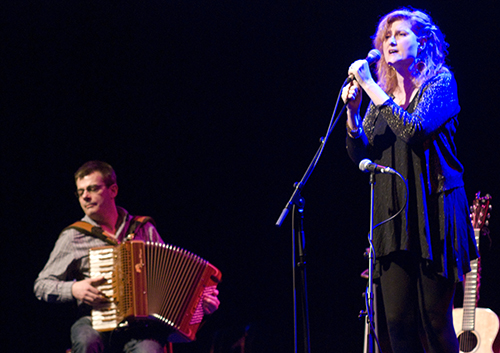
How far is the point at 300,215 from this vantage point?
2033 millimetres

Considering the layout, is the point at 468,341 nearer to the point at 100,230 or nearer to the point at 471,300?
the point at 471,300

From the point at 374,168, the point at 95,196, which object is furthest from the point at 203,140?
the point at 374,168

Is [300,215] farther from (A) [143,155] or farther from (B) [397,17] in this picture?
(A) [143,155]

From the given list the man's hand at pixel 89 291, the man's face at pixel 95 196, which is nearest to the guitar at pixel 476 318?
the man's hand at pixel 89 291

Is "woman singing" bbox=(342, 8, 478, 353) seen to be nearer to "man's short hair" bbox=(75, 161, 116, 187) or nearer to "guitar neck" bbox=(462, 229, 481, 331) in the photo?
"guitar neck" bbox=(462, 229, 481, 331)

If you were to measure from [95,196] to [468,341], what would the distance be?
2.44 metres

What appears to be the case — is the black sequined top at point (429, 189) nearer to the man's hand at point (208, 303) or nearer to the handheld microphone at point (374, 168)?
the handheld microphone at point (374, 168)

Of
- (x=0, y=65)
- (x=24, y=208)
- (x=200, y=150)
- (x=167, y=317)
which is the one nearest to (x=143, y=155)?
(x=200, y=150)

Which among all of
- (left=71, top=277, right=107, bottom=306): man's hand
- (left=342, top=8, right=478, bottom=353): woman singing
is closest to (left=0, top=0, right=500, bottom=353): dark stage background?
(left=71, top=277, right=107, bottom=306): man's hand

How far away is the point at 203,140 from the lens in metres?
4.20

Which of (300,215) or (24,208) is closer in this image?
(300,215)

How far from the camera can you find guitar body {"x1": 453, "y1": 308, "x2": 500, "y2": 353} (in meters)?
3.09

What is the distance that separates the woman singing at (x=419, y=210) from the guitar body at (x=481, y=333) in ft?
4.71

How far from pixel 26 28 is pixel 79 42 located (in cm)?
41
